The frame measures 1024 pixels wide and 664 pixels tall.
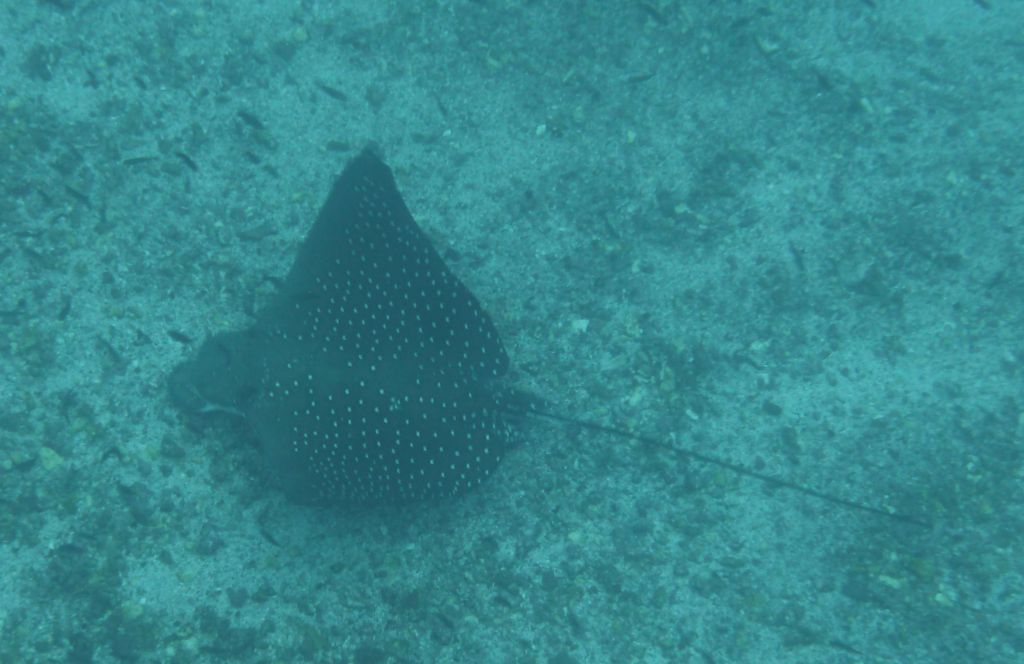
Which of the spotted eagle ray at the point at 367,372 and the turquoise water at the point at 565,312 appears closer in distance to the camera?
the spotted eagle ray at the point at 367,372

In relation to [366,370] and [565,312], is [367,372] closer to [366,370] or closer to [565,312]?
[366,370]

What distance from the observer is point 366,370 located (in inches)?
155

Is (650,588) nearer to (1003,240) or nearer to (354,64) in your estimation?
(1003,240)

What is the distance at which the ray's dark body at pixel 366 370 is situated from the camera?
3877 mm

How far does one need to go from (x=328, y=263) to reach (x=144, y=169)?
6.82 ft

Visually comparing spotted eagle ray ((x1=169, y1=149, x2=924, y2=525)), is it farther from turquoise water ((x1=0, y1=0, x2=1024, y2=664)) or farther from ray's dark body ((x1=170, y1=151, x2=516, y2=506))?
turquoise water ((x1=0, y1=0, x2=1024, y2=664))

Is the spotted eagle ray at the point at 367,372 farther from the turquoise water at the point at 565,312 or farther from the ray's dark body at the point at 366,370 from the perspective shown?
the turquoise water at the point at 565,312

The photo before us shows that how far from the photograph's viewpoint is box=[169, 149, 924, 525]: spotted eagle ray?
3879 millimetres

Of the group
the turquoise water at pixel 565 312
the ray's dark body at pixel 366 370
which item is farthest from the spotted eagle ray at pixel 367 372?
the turquoise water at pixel 565 312

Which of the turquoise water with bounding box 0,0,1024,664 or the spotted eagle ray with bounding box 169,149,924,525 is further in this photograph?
the turquoise water with bounding box 0,0,1024,664

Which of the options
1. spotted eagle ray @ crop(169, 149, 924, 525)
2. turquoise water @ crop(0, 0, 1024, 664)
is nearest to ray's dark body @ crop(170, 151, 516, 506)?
spotted eagle ray @ crop(169, 149, 924, 525)

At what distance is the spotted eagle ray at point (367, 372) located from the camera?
3879 mm

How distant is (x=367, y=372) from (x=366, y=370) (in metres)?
0.02

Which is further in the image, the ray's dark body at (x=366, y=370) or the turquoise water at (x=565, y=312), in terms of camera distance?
the turquoise water at (x=565, y=312)
